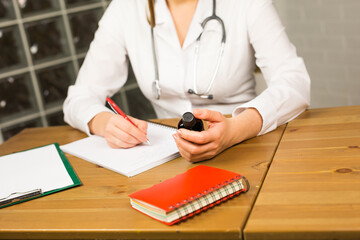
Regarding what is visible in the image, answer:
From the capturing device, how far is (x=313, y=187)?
2.74ft

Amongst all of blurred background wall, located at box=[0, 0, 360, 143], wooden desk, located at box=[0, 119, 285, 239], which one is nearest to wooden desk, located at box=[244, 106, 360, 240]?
wooden desk, located at box=[0, 119, 285, 239]

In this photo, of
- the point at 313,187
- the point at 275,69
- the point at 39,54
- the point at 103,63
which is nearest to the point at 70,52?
the point at 39,54

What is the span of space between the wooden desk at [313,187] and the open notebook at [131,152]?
0.97 ft

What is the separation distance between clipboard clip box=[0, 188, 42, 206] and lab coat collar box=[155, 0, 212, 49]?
79 centimetres

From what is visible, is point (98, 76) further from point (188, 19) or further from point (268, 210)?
point (268, 210)

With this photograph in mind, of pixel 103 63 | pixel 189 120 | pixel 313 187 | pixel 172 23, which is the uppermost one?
pixel 172 23

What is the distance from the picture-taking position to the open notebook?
1.07m

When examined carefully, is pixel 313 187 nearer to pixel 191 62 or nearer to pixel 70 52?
pixel 191 62

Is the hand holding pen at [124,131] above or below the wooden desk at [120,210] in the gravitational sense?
above

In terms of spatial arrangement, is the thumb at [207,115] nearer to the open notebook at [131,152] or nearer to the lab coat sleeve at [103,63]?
the open notebook at [131,152]

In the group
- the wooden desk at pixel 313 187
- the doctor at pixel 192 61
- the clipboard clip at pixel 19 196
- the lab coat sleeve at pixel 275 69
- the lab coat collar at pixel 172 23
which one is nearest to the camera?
the wooden desk at pixel 313 187

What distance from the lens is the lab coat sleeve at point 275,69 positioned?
50.0 inches

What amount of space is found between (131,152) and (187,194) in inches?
15.0

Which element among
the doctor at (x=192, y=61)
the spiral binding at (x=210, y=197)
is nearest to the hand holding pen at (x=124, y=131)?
the doctor at (x=192, y=61)
